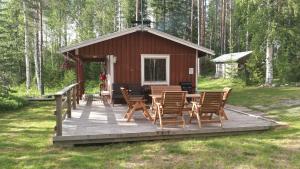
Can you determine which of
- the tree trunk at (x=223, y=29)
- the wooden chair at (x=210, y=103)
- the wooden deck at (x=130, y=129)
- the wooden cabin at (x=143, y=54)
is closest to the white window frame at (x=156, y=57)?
the wooden cabin at (x=143, y=54)

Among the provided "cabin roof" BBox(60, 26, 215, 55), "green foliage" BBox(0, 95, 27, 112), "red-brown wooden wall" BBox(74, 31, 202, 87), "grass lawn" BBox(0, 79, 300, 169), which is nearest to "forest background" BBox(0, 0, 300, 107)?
"green foliage" BBox(0, 95, 27, 112)

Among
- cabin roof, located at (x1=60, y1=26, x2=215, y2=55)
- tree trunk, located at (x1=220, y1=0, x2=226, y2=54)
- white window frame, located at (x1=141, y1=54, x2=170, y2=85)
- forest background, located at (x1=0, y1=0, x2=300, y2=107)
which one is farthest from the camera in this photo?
tree trunk, located at (x1=220, y1=0, x2=226, y2=54)

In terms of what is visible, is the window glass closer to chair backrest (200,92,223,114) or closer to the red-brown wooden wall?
the red-brown wooden wall

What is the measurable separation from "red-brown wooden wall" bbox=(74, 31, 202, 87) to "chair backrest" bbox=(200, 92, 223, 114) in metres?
5.38

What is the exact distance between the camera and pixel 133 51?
1291cm

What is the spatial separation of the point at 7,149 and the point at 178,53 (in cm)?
765

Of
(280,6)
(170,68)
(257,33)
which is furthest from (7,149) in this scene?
(280,6)

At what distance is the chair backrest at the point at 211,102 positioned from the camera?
767cm

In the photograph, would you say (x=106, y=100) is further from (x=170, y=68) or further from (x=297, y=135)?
(x=297, y=135)

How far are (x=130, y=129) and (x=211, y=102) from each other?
71.7 inches

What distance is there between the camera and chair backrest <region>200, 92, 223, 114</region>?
7672mm

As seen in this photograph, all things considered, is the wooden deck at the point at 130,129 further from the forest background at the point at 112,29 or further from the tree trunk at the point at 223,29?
the tree trunk at the point at 223,29

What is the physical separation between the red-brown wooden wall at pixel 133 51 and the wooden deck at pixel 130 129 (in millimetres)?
3595

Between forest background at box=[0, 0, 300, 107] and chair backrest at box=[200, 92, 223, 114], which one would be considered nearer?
chair backrest at box=[200, 92, 223, 114]
